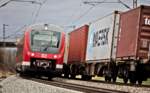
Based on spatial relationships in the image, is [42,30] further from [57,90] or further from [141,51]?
[57,90]

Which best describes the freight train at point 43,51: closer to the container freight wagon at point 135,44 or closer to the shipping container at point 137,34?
the container freight wagon at point 135,44

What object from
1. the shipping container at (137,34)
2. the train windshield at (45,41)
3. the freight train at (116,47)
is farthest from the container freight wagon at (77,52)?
the shipping container at (137,34)

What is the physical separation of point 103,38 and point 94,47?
230 centimetres

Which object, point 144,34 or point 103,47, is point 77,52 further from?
point 144,34

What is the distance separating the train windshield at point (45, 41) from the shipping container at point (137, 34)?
5239 mm

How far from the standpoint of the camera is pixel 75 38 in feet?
131

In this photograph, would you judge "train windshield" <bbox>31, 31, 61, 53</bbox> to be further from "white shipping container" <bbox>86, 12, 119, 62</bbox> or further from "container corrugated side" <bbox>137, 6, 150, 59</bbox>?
"container corrugated side" <bbox>137, 6, 150, 59</bbox>

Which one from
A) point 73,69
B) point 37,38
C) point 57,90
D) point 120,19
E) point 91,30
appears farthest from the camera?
point 73,69

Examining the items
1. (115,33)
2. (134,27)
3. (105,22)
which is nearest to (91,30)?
(105,22)

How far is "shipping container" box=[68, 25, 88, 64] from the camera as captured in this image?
120 feet

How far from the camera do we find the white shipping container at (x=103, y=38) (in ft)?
94.3

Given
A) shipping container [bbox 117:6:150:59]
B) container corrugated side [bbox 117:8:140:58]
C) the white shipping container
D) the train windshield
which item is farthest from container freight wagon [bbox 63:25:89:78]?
shipping container [bbox 117:6:150:59]

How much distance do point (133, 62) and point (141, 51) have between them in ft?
2.73

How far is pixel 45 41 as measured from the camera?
1174 inches
